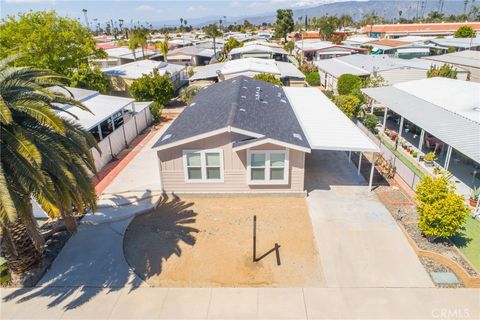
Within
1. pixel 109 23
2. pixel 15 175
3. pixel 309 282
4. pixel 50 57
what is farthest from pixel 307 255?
pixel 109 23

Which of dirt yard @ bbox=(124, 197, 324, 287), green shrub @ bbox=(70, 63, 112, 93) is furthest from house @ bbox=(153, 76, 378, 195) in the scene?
green shrub @ bbox=(70, 63, 112, 93)

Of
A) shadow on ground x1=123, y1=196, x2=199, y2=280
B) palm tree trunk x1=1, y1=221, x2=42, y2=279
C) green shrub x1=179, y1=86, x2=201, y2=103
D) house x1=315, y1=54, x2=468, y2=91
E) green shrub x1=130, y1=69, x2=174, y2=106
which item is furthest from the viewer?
green shrub x1=179, y1=86, x2=201, y2=103

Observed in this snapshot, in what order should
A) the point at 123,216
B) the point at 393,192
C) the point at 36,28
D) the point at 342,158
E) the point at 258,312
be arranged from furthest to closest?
the point at 36,28
the point at 342,158
the point at 393,192
the point at 123,216
the point at 258,312

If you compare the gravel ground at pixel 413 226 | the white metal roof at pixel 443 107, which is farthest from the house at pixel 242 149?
the white metal roof at pixel 443 107

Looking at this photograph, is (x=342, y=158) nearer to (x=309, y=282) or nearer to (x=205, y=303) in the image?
(x=309, y=282)

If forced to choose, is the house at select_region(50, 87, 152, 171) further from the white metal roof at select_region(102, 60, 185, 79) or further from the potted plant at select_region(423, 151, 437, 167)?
the potted plant at select_region(423, 151, 437, 167)

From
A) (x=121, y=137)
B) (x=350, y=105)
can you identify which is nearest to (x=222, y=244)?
(x=121, y=137)
